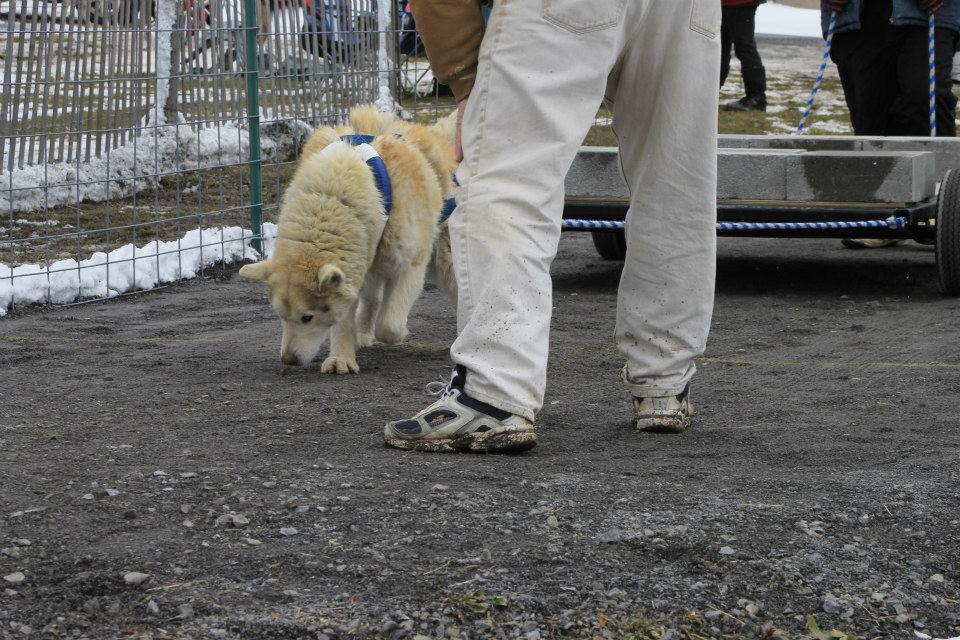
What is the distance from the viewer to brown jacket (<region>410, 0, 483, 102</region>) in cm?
328

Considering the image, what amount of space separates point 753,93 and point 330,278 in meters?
10.4

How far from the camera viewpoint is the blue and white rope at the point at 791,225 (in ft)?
21.0

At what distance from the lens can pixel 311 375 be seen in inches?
192

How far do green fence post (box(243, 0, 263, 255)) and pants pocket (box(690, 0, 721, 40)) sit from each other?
455 centimetres

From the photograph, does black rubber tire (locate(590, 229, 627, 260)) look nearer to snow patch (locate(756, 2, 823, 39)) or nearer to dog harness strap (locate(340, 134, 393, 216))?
dog harness strap (locate(340, 134, 393, 216))

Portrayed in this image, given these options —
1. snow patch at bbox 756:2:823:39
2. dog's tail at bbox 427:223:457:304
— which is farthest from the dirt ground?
snow patch at bbox 756:2:823:39

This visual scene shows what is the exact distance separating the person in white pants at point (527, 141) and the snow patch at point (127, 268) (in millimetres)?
3522

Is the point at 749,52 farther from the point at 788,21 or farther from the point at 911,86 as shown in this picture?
the point at 788,21

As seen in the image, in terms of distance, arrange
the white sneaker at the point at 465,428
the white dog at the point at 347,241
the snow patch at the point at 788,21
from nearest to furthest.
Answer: the white sneaker at the point at 465,428
the white dog at the point at 347,241
the snow patch at the point at 788,21

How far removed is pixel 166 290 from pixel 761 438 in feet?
14.1

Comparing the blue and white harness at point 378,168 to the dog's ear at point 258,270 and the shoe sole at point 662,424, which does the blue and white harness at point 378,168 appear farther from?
the shoe sole at point 662,424

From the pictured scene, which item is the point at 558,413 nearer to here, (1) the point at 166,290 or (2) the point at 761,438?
(2) the point at 761,438

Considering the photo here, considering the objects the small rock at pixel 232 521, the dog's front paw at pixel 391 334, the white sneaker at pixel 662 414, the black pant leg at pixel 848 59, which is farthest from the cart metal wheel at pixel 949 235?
the small rock at pixel 232 521

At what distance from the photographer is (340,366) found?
500 centimetres
